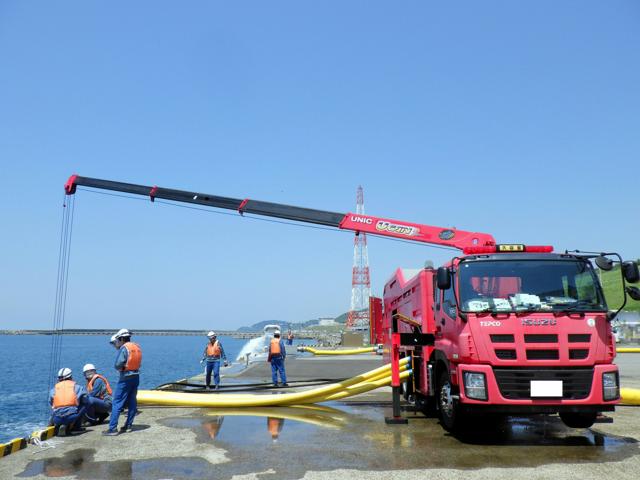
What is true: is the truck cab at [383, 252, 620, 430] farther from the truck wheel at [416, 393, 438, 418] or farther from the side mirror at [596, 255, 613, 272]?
the truck wheel at [416, 393, 438, 418]

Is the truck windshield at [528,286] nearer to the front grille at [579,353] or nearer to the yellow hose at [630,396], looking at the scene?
the front grille at [579,353]

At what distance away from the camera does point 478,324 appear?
24.0 ft

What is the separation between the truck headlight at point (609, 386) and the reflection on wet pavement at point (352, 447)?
0.69 meters

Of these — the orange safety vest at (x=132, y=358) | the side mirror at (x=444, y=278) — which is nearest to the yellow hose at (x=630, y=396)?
the side mirror at (x=444, y=278)

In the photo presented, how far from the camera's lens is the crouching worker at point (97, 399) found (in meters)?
9.25

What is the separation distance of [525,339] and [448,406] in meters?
1.75

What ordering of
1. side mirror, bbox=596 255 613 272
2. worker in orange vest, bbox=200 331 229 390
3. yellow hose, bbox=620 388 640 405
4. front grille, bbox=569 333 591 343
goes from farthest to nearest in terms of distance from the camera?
worker in orange vest, bbox=200 331 229 390
yellow hose, bbox=620 388 640 405
side mirror, bbox=596 255 613 272
front grille, bbox=569 333 591 343

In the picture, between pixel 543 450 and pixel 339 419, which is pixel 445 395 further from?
pixel 339 419

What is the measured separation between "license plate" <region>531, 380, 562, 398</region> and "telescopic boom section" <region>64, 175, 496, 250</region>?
499cm

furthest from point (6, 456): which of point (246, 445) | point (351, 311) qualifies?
point (351, 311)

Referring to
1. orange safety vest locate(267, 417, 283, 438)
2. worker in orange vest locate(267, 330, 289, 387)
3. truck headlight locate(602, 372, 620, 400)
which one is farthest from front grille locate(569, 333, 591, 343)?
worker in orange vest locate(267, 330, 289, 387)

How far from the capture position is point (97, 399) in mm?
9367

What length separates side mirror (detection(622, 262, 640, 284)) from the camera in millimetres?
7566

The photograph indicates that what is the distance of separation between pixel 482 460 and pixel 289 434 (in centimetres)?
311
